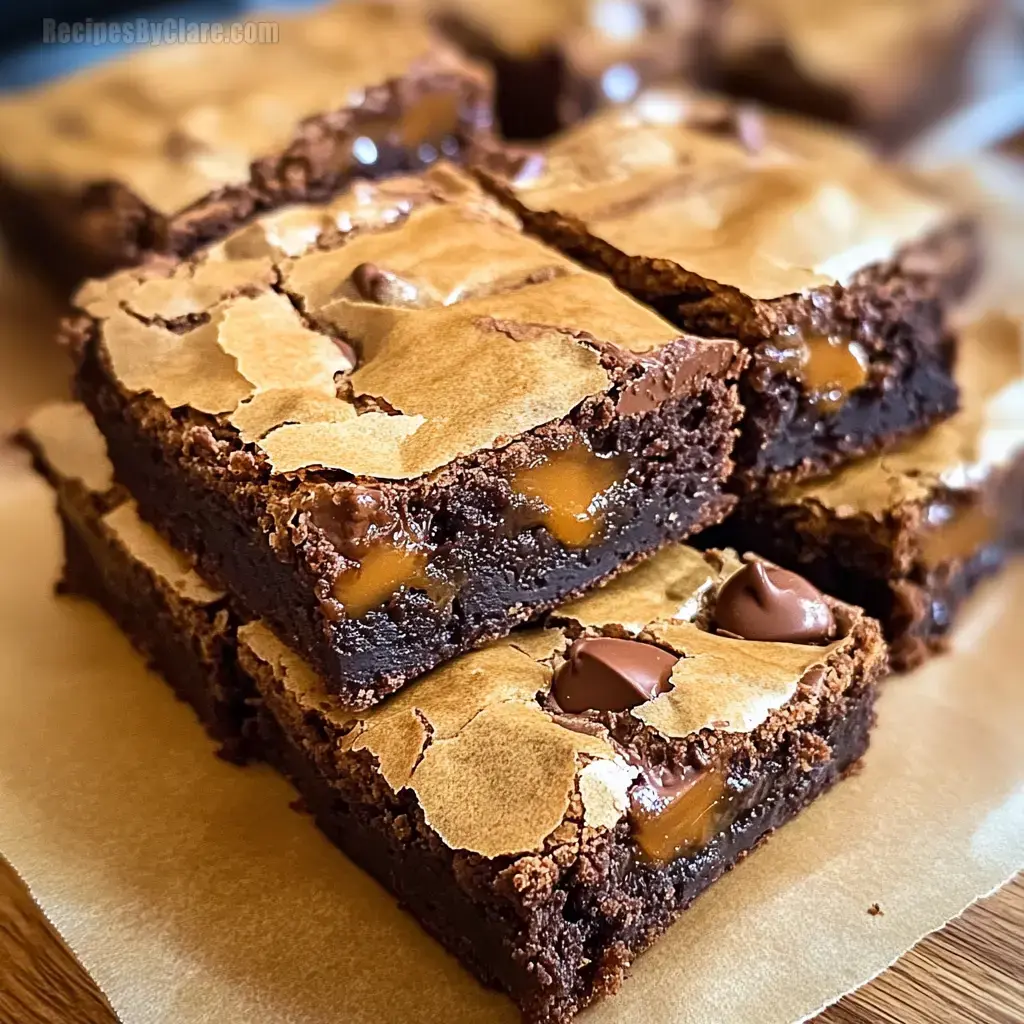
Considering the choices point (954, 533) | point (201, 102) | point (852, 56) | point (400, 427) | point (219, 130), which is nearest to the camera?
point (400, 427)

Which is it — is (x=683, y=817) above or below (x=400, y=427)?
below

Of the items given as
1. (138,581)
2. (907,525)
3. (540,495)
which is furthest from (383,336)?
(907,525)

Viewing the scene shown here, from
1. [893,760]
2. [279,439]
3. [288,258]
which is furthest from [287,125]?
[893,760]

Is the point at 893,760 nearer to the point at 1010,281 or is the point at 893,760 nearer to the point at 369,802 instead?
the point at 369,802

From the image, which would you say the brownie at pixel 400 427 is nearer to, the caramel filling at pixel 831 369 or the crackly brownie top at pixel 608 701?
the crackly brownie top at pixel 608 701

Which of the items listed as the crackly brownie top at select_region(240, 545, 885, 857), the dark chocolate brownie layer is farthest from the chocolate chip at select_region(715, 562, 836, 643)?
the dark chocolate brownie layer

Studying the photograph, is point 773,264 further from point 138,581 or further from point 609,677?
point 138,581

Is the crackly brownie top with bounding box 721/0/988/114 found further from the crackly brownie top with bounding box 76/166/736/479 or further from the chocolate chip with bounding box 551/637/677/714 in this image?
the chocolate chip with bounding box 551/637/677/714
